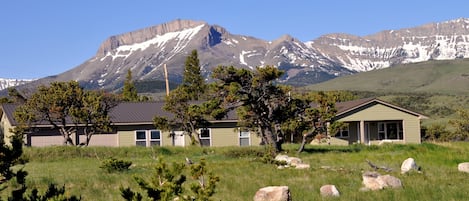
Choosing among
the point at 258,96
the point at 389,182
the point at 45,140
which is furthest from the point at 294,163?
the point at 45,140

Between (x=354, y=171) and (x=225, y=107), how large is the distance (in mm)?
13729

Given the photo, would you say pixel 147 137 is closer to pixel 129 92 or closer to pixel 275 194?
pixel 129 92

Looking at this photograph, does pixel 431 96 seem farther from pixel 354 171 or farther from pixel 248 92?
pixel 354 171

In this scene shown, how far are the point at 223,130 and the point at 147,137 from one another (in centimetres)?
513

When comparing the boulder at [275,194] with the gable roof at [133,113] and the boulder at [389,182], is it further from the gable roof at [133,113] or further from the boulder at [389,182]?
the gable roof at [133,113]

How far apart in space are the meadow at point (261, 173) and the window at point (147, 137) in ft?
35.0

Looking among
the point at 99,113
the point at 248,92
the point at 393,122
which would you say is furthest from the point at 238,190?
the point at 393,122

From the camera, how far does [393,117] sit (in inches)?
1781

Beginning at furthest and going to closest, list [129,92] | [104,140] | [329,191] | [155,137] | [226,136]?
[129,92]
[226,136]
[155,137]
[104,140]
[329,191]

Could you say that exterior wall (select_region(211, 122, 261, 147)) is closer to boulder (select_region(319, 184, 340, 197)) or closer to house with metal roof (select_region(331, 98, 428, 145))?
house with metal roof (select_region(331, 98, 428, 145))

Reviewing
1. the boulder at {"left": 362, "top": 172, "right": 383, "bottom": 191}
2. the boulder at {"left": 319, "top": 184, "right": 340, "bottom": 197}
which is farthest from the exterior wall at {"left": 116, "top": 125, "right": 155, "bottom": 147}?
the boulder at {"left": 319, "top": 184, "right": 340, "bottom": 197}

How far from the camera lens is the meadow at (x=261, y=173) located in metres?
16.1

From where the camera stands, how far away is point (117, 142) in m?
43.7

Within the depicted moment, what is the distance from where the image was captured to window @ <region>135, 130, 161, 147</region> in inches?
1725
